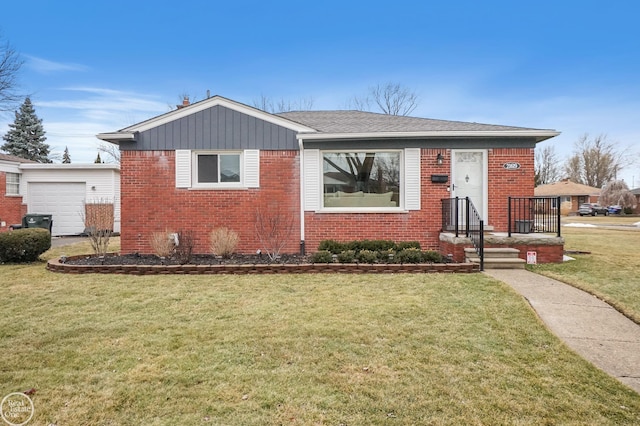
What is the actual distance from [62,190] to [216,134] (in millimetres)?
10088

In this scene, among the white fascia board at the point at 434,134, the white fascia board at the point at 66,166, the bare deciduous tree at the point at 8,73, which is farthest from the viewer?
the bare deciduous tree at the point at 8,73

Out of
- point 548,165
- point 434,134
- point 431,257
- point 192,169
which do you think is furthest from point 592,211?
point 192,169

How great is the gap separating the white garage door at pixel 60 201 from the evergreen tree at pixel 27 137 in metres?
23.7

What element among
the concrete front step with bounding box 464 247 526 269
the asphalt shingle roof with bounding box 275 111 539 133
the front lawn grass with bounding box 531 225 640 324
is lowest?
the front lawn grass with bounding box 531 225 640 324

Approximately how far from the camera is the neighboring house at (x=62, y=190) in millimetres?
14531

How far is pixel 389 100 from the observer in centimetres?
2570

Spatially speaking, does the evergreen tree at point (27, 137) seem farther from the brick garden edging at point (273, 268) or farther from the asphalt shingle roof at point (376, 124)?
the brick garden edging at point (273, 268)

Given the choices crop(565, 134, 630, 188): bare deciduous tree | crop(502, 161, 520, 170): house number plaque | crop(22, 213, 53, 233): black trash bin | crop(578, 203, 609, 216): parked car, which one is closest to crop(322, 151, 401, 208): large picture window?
crop(502, 161, 520, 170): house number plaque

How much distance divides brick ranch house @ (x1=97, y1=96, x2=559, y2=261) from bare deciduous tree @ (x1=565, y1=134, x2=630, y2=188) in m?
51.7

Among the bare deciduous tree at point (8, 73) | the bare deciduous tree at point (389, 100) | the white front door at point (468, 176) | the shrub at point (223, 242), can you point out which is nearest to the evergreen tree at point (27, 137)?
the bare deciduous tree at point (8, 73)

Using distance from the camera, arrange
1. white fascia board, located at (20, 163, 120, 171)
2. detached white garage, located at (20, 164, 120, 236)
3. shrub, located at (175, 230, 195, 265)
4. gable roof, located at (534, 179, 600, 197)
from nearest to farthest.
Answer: shrub, located at (175, 230, 195, 265), white fascia board, located at (20, 163, 120, 171), detached white garage, located at (20, 164, 120, 236), gable roof, located at (534, 179, 600, 197)

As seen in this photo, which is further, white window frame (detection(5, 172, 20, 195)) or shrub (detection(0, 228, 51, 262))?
white window frame (detection(5, 172, 20, 195))

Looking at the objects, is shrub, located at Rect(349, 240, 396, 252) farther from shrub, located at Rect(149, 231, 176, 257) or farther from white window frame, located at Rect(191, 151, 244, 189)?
shrub, located at Rect(149, 231, 176, 257)

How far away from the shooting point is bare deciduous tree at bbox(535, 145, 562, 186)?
51.2 meters
